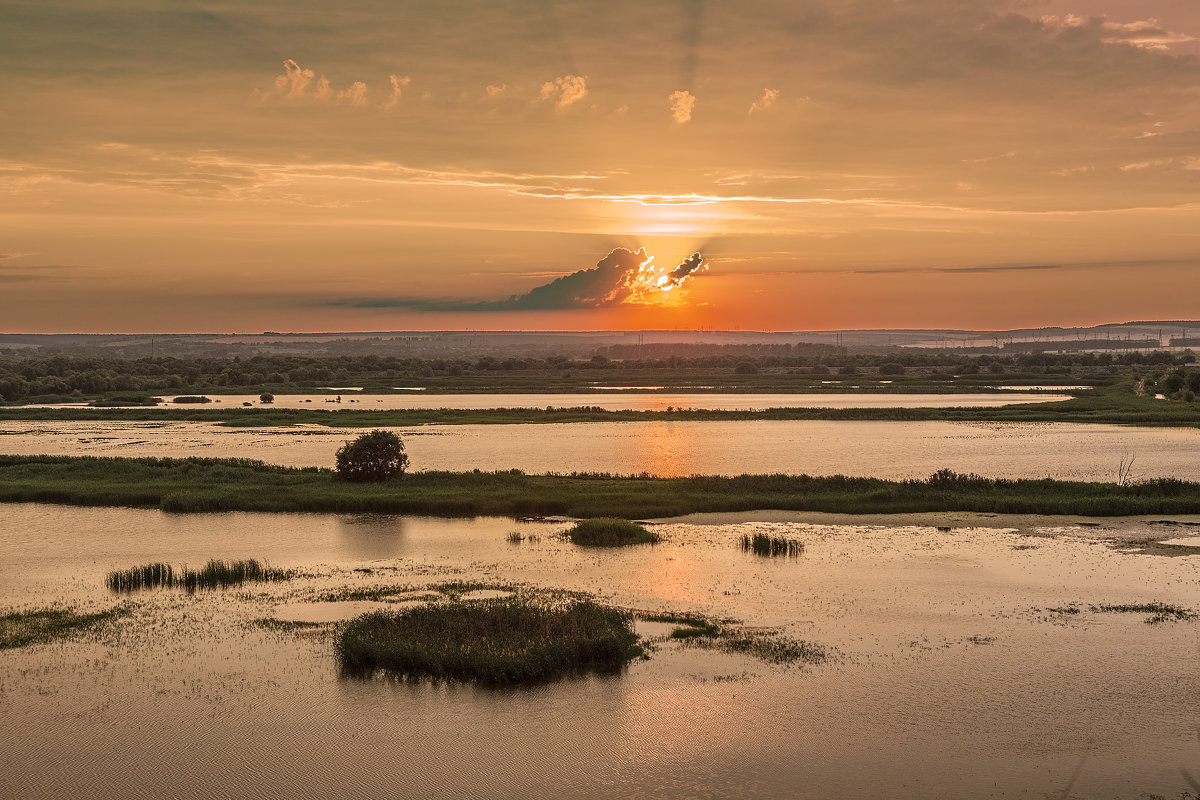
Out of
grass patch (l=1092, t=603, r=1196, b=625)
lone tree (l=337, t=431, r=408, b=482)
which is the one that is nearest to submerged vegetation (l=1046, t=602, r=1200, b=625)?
grass patch (l=1092, t=603, r=1196, b=625)

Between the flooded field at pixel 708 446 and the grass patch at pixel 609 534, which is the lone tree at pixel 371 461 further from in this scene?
the grass patch at pixel 609 534

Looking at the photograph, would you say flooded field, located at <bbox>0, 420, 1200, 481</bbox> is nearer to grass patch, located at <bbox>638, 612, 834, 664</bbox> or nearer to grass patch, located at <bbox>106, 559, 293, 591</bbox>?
grass patch, located at <bbox>106, 559, 293, 591</bbox>

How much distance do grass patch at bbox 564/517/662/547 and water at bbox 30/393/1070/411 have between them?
5348 cm

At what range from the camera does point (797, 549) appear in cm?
2862

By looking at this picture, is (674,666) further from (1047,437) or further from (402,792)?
(1047,437)

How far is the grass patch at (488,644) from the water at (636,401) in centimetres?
6424

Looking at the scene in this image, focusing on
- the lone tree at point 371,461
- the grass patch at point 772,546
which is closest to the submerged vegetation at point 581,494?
the lone tree at point 371,461

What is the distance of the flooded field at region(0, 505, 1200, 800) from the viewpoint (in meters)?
14.2

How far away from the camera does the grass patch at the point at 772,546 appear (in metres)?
28.3

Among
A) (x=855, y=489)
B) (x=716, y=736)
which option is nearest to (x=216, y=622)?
(x=716, y=736)

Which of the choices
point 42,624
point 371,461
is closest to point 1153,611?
point 42,624

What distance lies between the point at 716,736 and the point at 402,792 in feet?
15.5

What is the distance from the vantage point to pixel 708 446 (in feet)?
187

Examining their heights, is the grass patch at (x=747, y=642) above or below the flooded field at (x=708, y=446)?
below
